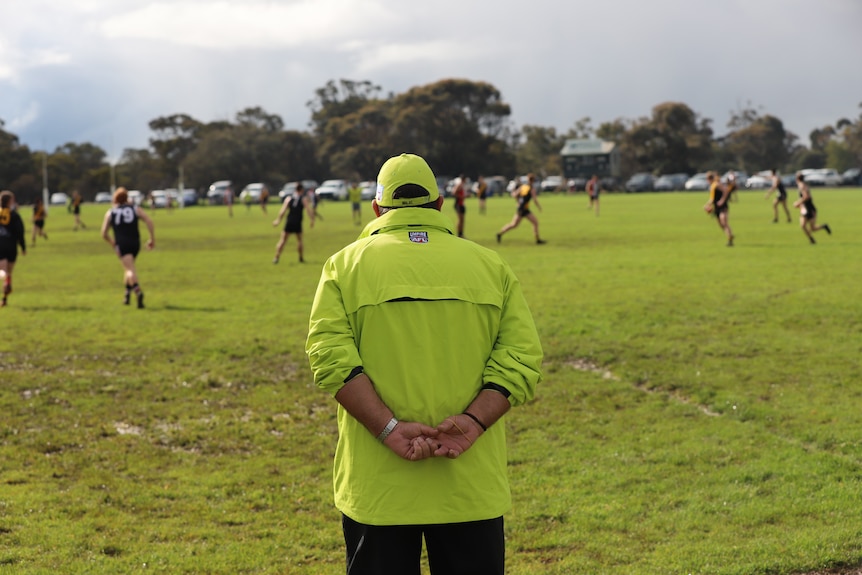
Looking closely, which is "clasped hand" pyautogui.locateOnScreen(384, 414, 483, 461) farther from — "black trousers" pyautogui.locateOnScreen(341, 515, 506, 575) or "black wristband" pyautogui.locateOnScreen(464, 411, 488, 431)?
"black trousers" pyautogui.locateOnScreen(341, 515, 506, 575)

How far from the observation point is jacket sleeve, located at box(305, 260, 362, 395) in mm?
3199

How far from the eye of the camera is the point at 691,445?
24.2 feet

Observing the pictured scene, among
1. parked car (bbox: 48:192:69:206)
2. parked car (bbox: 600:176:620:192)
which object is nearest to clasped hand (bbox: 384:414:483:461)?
parked car (bbox: 600:176:620:192)

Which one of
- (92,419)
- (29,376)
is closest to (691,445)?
(92,419)

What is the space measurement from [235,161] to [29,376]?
9979 centimetres

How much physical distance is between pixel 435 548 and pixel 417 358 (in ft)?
2.21

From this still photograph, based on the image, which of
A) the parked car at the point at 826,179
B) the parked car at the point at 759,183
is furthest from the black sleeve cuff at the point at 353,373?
Answer: the parked car at the point at 826,179

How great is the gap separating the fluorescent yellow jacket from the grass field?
2166 millimetres

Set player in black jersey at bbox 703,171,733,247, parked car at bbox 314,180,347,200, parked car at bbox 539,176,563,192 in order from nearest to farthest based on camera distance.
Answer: player in black jersey at bbox 703,171,733,247
parked car at bbox 314,180,347,200
parked car at bbox 539,176,563,192

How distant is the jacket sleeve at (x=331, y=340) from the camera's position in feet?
10.5

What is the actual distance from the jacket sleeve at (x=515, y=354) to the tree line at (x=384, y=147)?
97.2m

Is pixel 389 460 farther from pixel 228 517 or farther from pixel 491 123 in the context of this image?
pixel 491 123

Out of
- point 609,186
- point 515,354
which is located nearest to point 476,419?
point 515,354

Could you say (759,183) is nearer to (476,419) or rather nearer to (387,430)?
(476,419)
